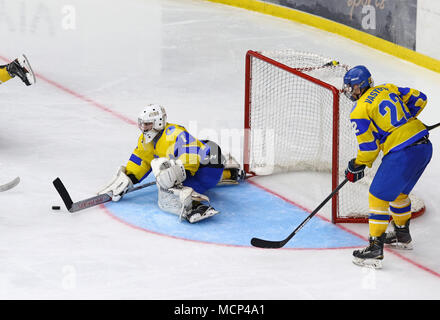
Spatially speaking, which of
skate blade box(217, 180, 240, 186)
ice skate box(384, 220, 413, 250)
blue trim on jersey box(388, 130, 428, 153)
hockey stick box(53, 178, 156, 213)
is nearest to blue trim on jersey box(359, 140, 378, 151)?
blue trim on jersey box(388, 130, 428, 153)

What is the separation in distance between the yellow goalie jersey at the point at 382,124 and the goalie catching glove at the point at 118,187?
6.09 feet

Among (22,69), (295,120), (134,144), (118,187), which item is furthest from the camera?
(134,144)

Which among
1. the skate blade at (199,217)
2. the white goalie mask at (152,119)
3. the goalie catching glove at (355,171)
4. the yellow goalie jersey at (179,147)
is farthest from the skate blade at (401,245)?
the white goalie mask at (152,119)

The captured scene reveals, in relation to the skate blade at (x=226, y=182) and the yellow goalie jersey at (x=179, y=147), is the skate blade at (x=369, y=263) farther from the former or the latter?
the skate blade at (x=226, y=182)

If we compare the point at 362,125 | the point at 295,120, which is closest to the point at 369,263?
the point at 362,125

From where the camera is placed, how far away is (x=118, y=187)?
22.8 ft

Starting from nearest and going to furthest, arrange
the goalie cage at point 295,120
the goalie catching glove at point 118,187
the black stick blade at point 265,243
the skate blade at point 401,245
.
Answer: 1. the black stick blade at point 265,243
2. the skate blade at point 401,245
3. the goalie catching glove at point 118,187
4. the goalie cage at point 295,120

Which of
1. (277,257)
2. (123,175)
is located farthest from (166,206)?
(277,257)

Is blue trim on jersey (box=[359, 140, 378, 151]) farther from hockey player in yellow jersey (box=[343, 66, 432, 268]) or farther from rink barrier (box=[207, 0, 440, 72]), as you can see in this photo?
rink barrier (box=[207, 0, 440, 72])

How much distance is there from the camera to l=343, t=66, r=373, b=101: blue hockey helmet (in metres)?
5.88

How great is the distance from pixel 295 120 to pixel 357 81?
6.29 feet

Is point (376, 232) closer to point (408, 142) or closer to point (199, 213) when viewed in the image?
point (408, 142)

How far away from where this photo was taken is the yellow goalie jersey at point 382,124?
5.77 meters

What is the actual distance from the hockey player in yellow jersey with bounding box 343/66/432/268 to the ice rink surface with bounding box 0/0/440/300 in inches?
10.2
